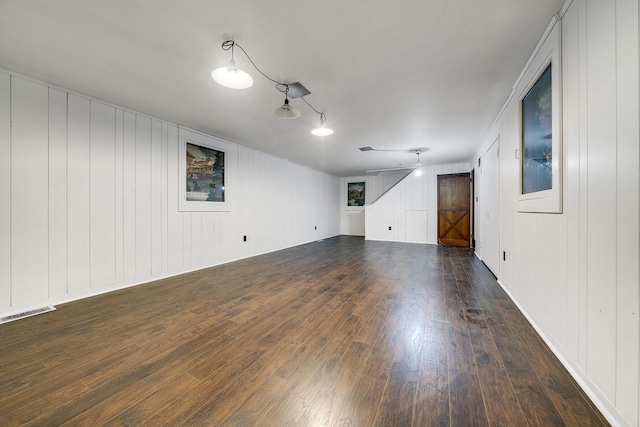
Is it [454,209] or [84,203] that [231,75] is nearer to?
[84,203]

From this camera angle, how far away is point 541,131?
2.13m

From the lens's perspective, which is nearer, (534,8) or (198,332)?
(534,8)

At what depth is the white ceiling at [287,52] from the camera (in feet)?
5.75

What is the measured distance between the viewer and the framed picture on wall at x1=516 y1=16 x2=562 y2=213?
69.3 inches

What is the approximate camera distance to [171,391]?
1.47 m

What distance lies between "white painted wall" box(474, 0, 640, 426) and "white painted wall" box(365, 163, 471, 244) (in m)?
6.07

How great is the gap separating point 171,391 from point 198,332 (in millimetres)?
747

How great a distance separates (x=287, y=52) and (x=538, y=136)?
8.35ft

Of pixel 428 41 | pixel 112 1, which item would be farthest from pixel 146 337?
pixel 428 41

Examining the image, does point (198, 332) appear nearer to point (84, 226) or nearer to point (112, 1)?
point (84, 226)

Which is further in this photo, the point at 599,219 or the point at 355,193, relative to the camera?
the point at 355,193

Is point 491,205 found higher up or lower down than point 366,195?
lower down

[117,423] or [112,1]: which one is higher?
[112,1]

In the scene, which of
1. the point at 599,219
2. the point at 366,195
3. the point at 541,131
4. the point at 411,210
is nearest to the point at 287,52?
the point at 541,131
